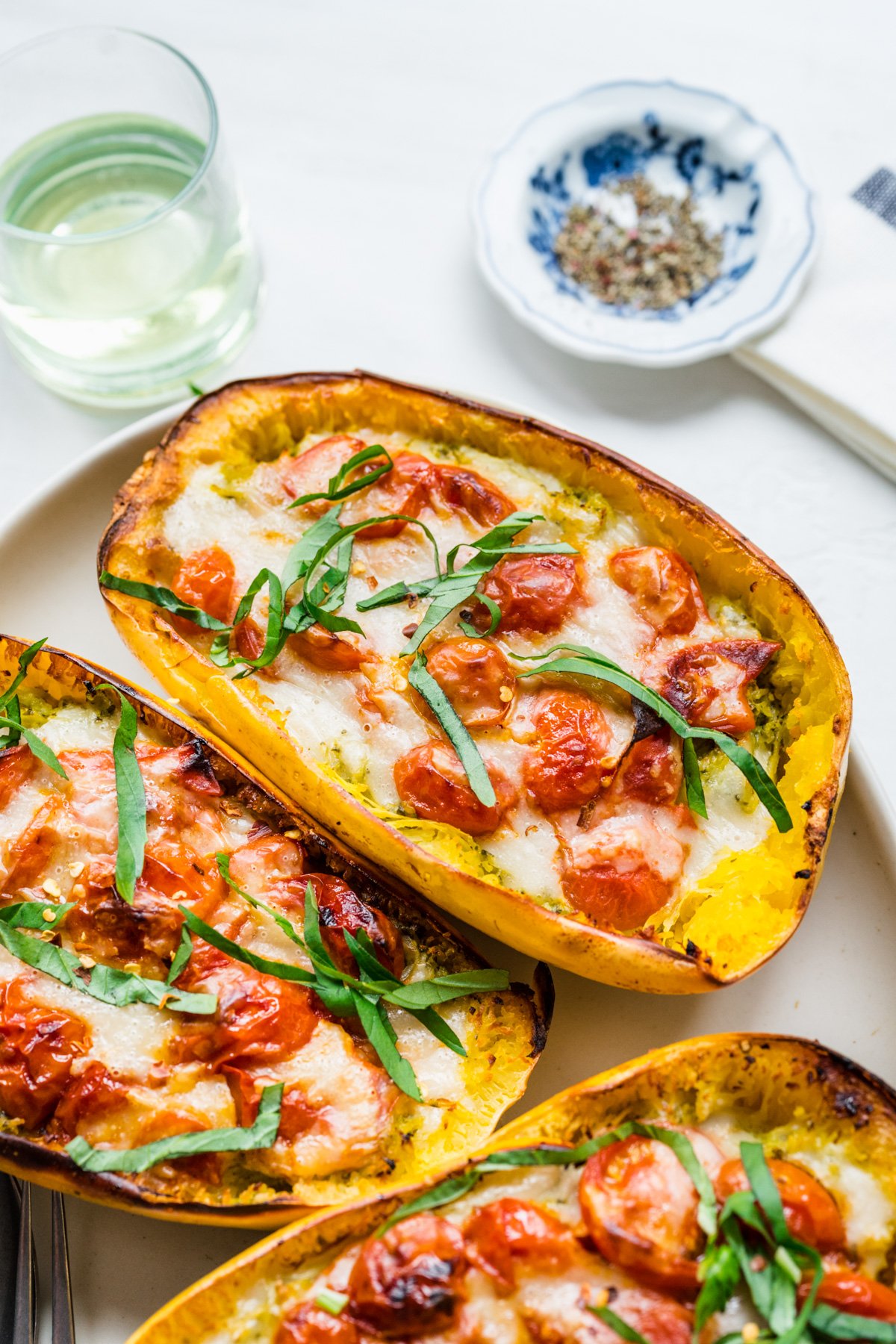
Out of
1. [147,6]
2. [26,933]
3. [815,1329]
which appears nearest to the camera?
[815,1329]

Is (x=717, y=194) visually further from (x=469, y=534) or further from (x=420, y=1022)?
(x=420, y=1022)

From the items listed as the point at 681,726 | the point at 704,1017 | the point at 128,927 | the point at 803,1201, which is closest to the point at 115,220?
the point at 128,927

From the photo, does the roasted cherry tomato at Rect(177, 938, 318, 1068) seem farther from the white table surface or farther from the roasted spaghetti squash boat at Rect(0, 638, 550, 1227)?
the white table surface

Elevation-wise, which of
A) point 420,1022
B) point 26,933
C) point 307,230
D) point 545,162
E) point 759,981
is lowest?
point 26,933

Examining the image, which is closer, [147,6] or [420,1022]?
[420,1022]

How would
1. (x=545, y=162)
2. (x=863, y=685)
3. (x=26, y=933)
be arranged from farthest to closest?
(x=545, y=162) < (x=863, y=685) < (x=26, y=933)

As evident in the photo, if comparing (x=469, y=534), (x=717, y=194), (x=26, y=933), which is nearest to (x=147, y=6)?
(x=717, y=194)
